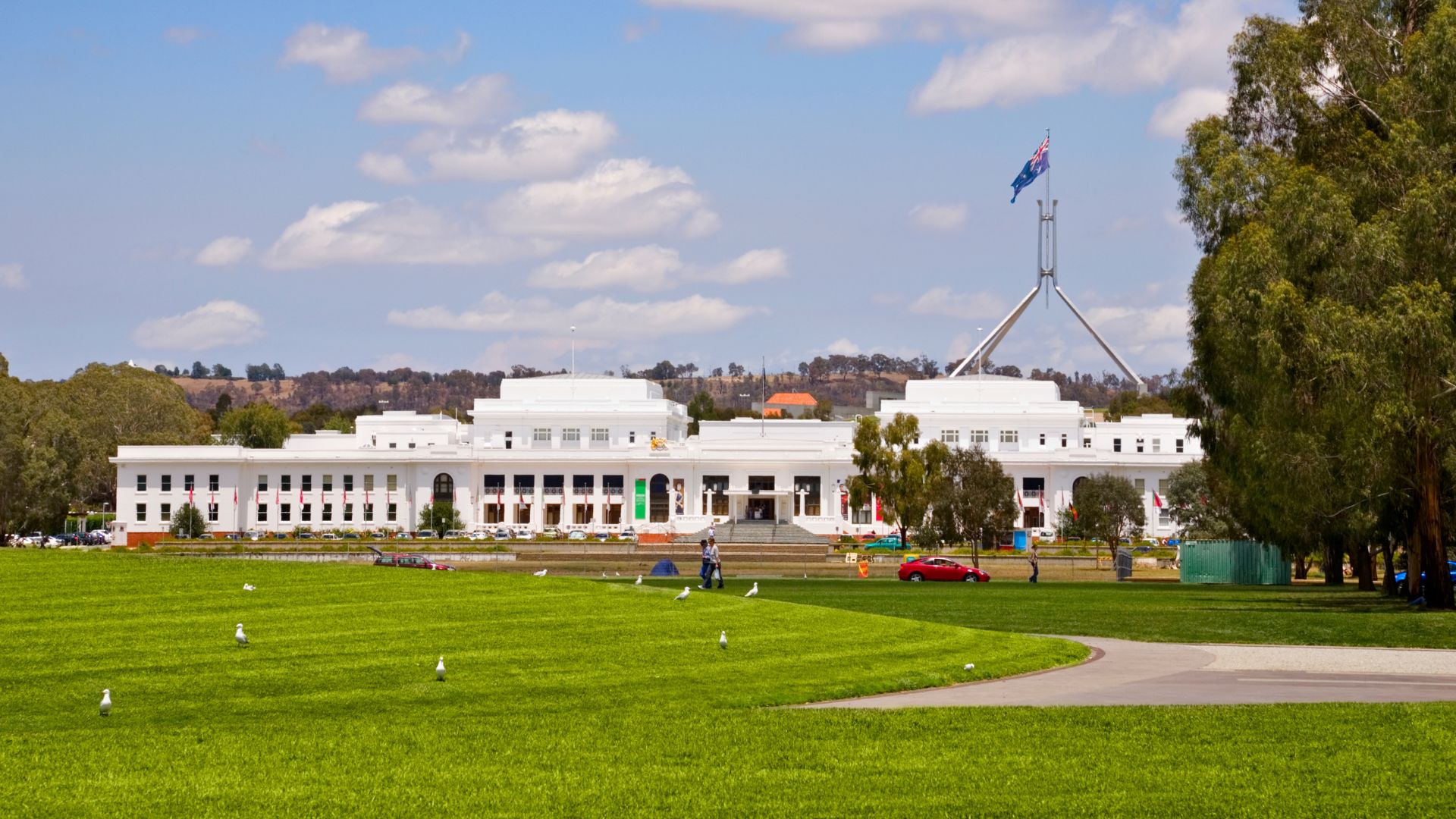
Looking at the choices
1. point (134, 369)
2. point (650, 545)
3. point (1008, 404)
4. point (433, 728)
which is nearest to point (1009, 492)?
point (650, 545)

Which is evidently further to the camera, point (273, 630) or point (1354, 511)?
point (1354, 511)

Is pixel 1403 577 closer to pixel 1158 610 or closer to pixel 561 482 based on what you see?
pixel 1158 610

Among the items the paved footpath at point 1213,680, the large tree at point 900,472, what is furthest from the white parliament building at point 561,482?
the paved footpath at point 1213,680

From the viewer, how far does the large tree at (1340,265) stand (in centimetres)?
4109

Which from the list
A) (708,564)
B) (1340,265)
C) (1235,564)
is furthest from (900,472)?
(1340,265)

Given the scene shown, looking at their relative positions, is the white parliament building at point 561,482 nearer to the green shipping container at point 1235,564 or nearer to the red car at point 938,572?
the green shipping container at point 1235,564

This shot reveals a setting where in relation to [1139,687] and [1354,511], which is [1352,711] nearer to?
[1139,687]

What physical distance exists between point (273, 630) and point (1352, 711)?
15.6m

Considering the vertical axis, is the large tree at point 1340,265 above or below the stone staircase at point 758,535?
above

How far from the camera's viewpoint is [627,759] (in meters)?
17.0

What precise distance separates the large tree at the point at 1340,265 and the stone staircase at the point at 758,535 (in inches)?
2412

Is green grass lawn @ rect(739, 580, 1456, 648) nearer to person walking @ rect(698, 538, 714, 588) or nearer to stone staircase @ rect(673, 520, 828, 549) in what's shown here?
person walking @ rect(698, 538, 714, 588)

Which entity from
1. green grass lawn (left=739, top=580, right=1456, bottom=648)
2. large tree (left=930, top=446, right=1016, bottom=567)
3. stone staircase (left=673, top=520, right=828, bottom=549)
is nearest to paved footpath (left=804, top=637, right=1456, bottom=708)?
green grass lawn (left=739, top=580, right=1456, bottom=648)

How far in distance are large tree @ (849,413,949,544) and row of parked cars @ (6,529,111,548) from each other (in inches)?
2012
